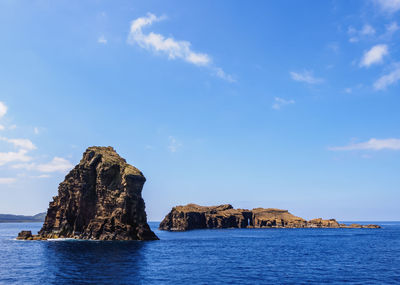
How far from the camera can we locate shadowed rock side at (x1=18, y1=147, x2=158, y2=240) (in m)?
104

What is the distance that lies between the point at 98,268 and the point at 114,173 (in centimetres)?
6042

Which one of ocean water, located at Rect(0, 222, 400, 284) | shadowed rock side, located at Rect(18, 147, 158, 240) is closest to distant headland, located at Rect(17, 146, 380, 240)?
shadowed rock side, located at Rect(18, 147, 158, 240)

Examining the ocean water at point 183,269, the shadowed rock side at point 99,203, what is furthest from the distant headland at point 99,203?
the ocean water at point 183,269

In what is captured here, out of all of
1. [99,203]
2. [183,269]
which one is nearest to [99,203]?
[99,203]

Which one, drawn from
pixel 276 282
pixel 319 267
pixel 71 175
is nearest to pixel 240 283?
pixel 276 282

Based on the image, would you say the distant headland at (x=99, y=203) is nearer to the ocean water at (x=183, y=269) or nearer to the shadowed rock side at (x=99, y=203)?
the shadowed rock side at (x=99, y=203)

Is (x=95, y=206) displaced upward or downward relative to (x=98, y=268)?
upward

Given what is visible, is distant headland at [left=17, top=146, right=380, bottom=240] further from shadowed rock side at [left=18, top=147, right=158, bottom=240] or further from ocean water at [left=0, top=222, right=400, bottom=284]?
ocean water at [left=0, top=222, right=400, bottom=284]

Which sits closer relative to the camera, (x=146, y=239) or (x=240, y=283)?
(x=240, y=283)

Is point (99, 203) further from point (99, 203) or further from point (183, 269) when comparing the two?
point (183, 269)

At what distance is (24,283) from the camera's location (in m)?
42.4

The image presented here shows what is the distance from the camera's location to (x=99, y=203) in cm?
10912

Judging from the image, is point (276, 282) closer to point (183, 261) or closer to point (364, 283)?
point (364, 283)

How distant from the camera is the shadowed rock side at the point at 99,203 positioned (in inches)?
4080
